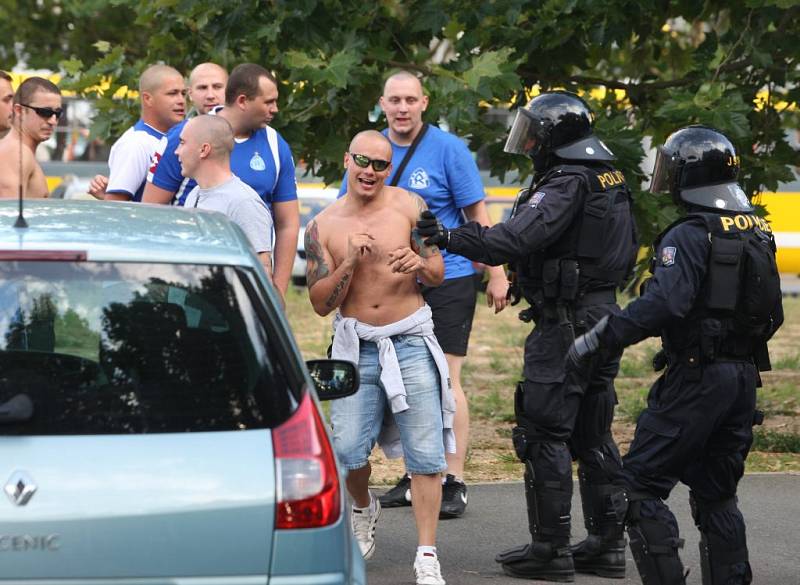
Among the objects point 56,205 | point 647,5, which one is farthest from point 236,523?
point 647,5

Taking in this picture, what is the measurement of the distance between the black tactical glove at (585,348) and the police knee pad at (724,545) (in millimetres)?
677

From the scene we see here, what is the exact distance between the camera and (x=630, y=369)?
13148 millimetres

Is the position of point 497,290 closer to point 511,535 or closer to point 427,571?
point 511,535

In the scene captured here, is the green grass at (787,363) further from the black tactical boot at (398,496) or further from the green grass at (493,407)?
the black tactical boot at (398,496)

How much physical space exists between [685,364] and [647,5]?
4091 mm

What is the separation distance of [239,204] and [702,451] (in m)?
2.20

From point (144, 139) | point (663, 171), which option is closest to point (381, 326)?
point (663, 171)

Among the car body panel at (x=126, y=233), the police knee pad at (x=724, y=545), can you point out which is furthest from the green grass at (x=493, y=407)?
the car body panel at (x=126, y=233)

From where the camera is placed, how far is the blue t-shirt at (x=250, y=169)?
6719 mm

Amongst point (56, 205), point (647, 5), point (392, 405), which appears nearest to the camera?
point (56, 205)

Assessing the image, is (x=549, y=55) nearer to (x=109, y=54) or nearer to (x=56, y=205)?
(x=109, y=54)

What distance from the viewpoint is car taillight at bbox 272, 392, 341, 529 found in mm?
3498

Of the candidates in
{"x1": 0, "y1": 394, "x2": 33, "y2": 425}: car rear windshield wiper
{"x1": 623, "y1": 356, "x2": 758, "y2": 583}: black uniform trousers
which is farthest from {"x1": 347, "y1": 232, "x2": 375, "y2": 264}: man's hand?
{"x1": 0, "y1": 394, "x2": 33, "y2": 425}: car rear windshield wiper

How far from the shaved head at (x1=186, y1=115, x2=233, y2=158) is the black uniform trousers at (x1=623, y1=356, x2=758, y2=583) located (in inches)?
81.7
